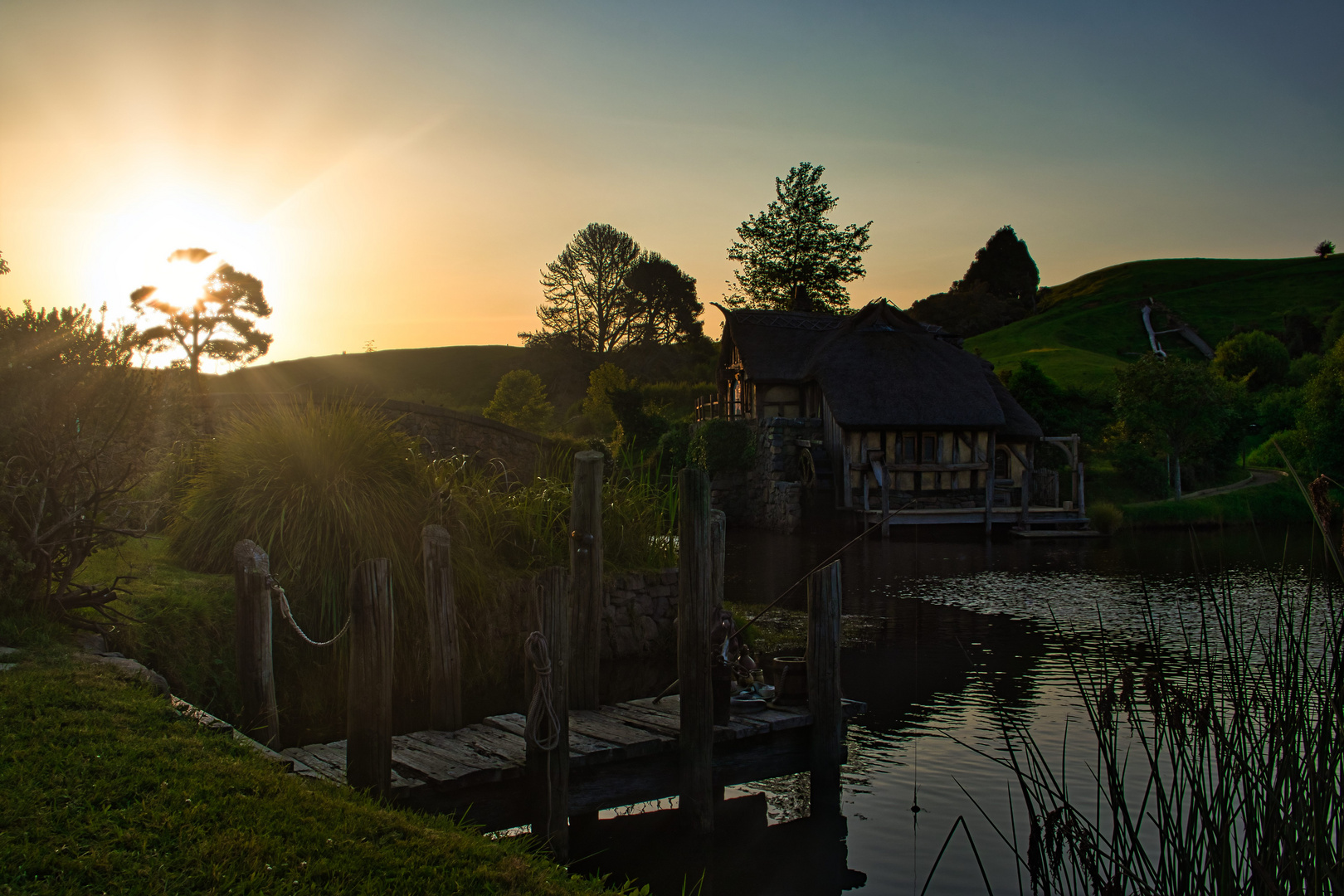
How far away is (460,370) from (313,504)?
68.1 metres

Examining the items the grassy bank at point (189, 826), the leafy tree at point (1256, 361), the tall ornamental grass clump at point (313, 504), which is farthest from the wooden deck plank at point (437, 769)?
the leafy tree at point (1256, 361)

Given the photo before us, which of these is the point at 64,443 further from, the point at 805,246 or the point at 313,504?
the point at 805,246

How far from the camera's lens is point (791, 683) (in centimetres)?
750

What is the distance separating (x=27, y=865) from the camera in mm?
3424

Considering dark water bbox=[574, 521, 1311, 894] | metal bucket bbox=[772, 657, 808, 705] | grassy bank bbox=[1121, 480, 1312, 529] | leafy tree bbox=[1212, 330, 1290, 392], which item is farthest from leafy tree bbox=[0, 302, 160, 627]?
leafy tree bbox=[1212, 330, 1290, 392]

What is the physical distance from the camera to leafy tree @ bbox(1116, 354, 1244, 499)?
30.1 meters

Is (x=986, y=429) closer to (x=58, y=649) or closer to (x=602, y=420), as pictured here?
(x=602, y=420)

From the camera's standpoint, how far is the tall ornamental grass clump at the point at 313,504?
8.44 metres

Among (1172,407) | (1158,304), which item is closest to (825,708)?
(1172,407)

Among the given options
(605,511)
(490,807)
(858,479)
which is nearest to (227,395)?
(605,511)

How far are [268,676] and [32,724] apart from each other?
1.67 metres

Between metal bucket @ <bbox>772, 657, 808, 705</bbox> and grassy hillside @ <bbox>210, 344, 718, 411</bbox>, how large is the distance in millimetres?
37628

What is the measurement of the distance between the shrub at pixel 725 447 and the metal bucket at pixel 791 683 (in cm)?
2454

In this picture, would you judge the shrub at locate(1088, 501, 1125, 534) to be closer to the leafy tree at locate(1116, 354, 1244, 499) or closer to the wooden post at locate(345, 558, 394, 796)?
the leafy tree at locate(1116, 354, 1244, 499)
